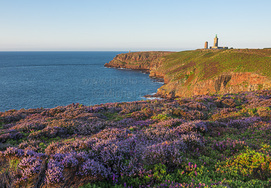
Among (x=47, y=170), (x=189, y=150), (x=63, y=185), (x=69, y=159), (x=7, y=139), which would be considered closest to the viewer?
(x=63, y=185)

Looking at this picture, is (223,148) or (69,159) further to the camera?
(223,148)

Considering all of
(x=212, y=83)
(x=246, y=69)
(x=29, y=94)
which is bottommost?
(x=29, y=94)

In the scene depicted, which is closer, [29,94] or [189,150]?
[189,150]

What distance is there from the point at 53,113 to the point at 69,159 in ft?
44.4

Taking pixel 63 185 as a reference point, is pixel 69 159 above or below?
above

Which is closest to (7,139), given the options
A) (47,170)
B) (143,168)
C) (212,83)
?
(47,170)

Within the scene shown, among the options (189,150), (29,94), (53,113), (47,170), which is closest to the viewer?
(47,170)

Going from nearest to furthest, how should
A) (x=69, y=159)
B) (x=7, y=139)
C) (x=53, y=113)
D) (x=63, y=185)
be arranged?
(x=63, y=185) → (x=69, y=159) → (x=7, y=139) → (x=53, y=113)

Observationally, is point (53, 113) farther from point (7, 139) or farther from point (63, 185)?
point (63, 185)

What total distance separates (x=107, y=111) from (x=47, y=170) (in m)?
12.4

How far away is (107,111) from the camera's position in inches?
666

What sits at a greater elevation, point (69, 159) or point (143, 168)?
point (69, 159)

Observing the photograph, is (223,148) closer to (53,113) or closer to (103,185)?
(103,185)

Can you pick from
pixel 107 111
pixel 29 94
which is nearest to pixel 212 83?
pixel 107 111
